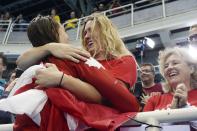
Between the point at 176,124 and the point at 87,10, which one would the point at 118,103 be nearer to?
the point at 176,124

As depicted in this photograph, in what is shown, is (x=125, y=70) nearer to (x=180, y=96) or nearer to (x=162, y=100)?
(x=180, y=96)

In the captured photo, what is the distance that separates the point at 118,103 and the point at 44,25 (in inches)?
16.1

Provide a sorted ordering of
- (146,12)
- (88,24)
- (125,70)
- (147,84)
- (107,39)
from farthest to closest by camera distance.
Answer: (146,12)
(147,84)
(88,24)
(107,39)
(125,70)

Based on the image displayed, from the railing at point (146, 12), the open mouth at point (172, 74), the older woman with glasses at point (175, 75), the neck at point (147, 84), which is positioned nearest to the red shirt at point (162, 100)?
the older woman with glasses at point (175, 75)

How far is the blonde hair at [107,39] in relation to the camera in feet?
5.03

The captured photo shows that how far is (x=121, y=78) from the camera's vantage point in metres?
1.38

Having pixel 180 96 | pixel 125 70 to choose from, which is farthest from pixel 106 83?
pixel 180 96

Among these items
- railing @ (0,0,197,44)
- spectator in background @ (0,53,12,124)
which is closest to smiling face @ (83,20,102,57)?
spectator in background @ (0,53,12,124)

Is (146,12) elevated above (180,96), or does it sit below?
above

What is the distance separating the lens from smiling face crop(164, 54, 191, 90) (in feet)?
6.09

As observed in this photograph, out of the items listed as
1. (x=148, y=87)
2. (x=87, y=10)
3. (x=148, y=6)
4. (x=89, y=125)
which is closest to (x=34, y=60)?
(x=89, y=125)

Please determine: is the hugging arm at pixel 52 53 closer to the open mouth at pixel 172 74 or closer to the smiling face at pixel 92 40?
the smiling face at pixel 92 40

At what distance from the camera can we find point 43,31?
145 cm

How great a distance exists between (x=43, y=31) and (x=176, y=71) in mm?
746
